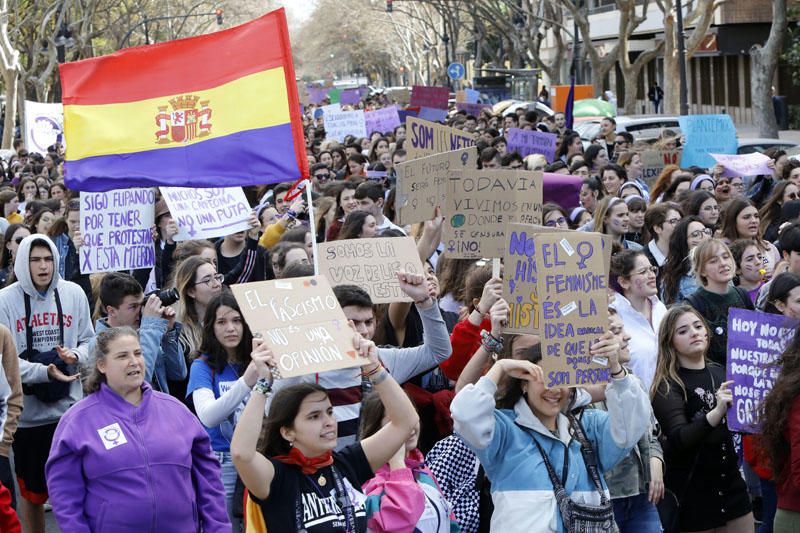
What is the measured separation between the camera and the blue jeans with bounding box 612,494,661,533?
18.6 ft

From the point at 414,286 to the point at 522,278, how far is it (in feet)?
1.83

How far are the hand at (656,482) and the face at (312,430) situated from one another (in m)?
1.59

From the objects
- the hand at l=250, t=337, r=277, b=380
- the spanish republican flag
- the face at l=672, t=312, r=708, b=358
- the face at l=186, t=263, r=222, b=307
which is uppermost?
the spanish republican flag

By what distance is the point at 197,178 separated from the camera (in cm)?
699

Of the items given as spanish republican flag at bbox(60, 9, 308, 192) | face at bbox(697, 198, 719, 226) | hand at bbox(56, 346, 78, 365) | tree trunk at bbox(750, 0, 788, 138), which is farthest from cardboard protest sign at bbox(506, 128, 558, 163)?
tree trunk at bbox(750, 0, 788, 138)

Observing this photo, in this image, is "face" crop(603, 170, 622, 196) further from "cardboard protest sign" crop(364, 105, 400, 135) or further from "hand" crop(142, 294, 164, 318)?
"cardboard protest sign" crop(364, 105, 400, 135)

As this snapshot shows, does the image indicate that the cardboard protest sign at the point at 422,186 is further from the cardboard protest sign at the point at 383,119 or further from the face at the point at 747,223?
the cardboard protest sign at the point at 383,119

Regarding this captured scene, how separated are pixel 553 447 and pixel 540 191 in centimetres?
330

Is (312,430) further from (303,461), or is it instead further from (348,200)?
(348,200)

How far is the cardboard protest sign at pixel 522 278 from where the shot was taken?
5715 millimetres

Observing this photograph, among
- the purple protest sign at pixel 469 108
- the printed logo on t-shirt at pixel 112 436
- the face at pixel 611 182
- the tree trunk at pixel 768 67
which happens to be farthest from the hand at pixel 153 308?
the purple protest sign at pixel 469 108

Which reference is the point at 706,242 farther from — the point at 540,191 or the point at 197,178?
the point at 197,178

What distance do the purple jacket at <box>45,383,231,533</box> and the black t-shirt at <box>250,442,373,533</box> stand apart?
65 centimetres

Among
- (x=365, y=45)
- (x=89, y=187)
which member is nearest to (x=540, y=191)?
(x=89, y=187)
